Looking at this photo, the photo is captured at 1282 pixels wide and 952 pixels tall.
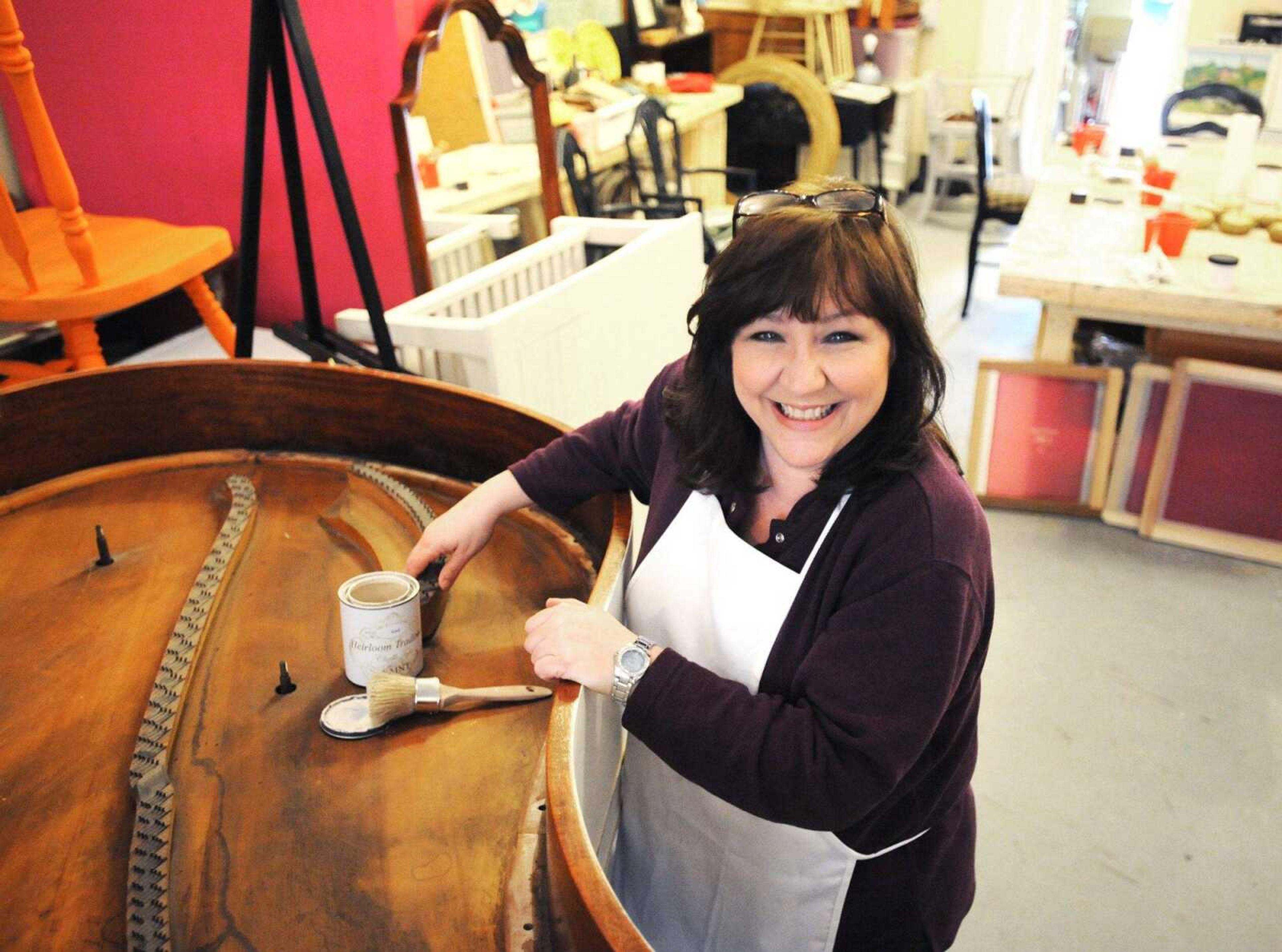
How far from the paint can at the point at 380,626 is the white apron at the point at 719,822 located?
280mm

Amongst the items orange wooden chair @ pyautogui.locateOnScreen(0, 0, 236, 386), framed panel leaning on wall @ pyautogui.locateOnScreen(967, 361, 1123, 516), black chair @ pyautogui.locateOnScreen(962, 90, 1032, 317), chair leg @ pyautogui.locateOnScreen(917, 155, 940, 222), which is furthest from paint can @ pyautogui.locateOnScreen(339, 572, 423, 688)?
chair leg @ pyautogui.locateOnScreen(917, 155, 940, 222)

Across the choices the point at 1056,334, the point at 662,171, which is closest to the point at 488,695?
the point at 1056,334

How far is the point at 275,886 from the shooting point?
99 centimetres

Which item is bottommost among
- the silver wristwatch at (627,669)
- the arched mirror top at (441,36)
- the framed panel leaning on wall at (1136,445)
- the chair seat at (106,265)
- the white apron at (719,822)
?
the framed panel leaning on wall at (1136,445)

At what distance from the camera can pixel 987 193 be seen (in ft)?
17.7

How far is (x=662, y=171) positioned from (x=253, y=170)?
329 centimetres

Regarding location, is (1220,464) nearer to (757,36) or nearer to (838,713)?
(838,713)

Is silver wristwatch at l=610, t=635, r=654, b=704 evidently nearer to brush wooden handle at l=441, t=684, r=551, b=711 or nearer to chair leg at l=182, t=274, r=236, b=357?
brush wooden handle at l=441, t=684, r=551, b=711

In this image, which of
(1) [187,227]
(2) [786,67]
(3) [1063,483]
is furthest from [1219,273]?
(2) [786,67]

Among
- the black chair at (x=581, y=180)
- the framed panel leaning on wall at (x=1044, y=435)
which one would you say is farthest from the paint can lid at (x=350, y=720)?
the black chair at (x=581, y=180)

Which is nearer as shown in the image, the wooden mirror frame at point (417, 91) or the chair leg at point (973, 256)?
the wooden mirror frame at point (417, 91)

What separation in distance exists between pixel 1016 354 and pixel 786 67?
2.99 meters

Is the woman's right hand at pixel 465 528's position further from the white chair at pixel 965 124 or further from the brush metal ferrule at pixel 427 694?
the white chair at pixel 965 124

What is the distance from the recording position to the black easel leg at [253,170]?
5.97 feet
